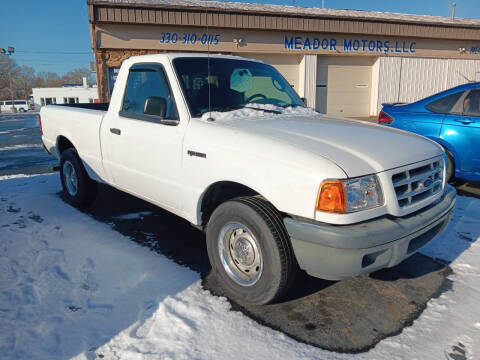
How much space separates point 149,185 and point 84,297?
1.20 meters

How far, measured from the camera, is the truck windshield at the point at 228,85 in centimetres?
349

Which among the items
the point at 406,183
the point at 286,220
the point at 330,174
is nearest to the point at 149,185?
the point at 286,220

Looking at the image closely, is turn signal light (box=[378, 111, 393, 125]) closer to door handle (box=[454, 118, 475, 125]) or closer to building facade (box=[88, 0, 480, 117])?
door handle (box=[454, 118, 475, 125])

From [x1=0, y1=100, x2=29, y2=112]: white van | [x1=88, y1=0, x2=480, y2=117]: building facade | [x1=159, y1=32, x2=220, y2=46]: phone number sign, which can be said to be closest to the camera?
[x1=88, y1=0, x2=480, y2=117]: building facade

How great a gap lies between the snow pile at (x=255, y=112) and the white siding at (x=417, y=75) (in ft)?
57.4

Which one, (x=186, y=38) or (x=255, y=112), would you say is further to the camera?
(x=186, y=38)

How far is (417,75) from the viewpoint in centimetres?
2048

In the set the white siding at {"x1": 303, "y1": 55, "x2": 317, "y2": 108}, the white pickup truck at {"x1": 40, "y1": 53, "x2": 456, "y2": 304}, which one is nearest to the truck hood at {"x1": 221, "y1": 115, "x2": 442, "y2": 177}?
the white pickup truck at {"x1": 40, "y1": 53, "x2": 456, "y2": 304}

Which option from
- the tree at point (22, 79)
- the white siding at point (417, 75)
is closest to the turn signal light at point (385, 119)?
the white siding at point (417, 75)

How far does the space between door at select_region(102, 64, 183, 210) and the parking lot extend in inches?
23.7

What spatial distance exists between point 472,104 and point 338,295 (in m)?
4.18

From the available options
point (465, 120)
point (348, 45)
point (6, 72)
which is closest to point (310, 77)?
point (348, 45)

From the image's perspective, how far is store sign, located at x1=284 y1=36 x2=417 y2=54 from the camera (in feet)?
58.9

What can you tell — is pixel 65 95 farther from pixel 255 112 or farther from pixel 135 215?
pixel 255 112
